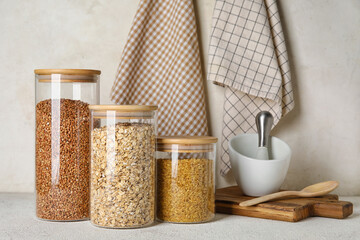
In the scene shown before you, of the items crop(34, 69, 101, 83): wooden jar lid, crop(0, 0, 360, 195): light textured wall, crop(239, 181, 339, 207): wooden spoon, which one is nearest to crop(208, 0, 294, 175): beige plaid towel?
crop(0, 0, 360, 195): light textured wall

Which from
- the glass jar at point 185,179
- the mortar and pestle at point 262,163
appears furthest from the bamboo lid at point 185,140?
the mortar and pestle at point 262,163

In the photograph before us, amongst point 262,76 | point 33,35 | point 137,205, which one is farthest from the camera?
point 33,35

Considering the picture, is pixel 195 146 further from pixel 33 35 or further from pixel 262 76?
pixel 33 35

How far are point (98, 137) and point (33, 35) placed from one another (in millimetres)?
511

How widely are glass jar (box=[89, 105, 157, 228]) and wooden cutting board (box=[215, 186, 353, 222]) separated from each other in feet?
0.62

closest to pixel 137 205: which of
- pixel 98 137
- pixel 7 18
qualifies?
pixel 98 137

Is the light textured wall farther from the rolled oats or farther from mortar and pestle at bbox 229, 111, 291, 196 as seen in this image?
the rolled oats

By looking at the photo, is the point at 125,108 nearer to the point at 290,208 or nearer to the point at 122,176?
the point at 122,176

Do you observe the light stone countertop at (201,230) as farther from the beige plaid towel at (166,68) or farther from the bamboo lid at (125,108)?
the beige plaid towel at (166,68)

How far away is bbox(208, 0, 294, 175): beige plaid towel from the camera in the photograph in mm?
1088

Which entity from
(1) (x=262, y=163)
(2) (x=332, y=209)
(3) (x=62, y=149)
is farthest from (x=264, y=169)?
(3) (x=62, y=149)

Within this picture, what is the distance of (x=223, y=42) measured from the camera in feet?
3.61

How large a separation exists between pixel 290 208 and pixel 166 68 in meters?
Answer: 0.49

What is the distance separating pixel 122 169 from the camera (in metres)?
0.80
